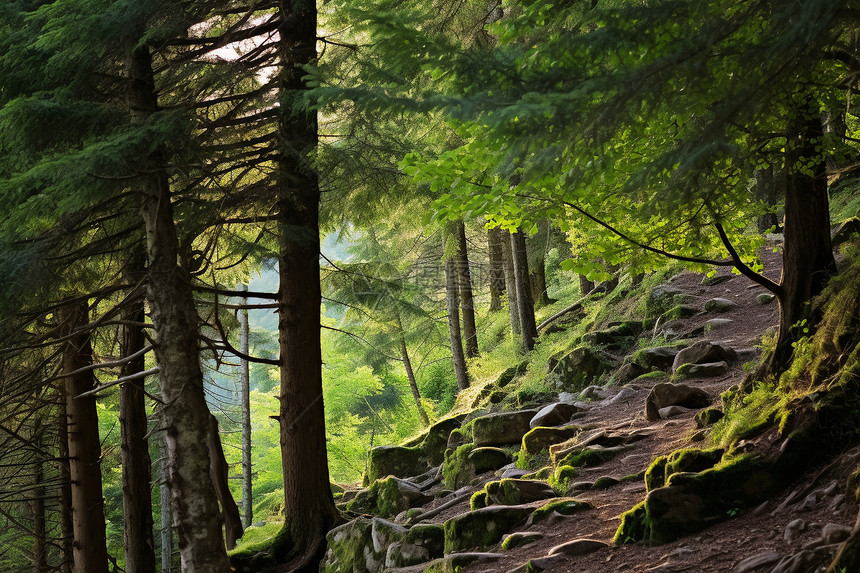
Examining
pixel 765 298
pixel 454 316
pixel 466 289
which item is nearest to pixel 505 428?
pixel 765 298

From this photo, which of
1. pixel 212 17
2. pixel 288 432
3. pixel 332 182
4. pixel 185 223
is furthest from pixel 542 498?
pixel 212 17

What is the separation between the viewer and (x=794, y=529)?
13.7ft

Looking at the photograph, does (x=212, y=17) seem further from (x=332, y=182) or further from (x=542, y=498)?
(x=542, y=498)

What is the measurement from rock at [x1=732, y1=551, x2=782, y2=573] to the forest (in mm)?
266

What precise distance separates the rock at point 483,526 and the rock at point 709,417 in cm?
188

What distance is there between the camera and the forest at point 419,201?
3.54 m

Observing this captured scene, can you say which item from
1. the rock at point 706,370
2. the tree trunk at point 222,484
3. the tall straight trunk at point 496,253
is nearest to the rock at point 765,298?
the rock at point 706,370

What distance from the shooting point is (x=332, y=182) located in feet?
26.9

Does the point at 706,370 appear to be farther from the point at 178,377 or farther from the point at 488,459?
the point at 178,377

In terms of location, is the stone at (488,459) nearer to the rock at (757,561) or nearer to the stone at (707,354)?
the stone at (707,354)

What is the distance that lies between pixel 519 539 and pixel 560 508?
54 centimetres

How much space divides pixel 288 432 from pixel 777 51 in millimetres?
7039

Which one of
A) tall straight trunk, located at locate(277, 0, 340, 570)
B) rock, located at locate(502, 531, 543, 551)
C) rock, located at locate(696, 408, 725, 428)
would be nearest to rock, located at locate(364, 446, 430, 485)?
tall straight trunk, located at locate(277, 0, 340, 570)

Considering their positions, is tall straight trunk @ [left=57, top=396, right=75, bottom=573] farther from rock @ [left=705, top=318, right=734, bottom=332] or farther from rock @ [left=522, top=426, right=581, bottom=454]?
rock @ [left=705, top=318, right=734, bottom=332]
